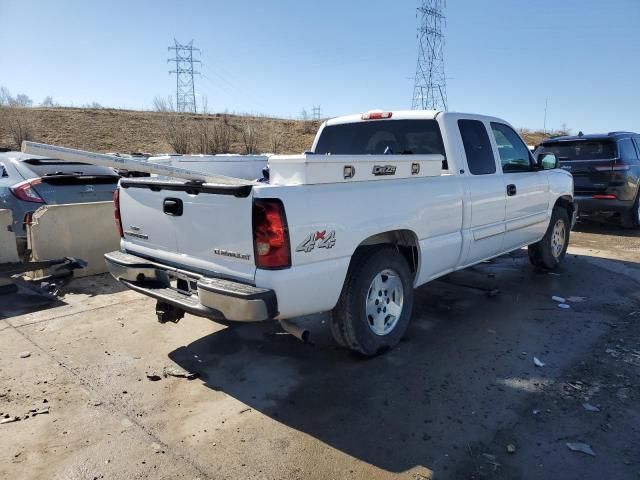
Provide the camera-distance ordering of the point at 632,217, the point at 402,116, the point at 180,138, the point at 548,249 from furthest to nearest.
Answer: the point at 180,138, the point at 632,217, the point at 548,249, the point at 402,116

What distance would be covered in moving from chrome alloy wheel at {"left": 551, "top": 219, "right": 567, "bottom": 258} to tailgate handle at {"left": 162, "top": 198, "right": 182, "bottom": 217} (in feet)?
17.5

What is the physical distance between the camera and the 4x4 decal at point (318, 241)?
3.22m

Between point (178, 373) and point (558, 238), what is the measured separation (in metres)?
5.63

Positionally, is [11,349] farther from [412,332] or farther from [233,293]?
[412,332]

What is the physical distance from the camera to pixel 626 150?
32.4 ft

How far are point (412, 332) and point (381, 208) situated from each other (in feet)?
4.89

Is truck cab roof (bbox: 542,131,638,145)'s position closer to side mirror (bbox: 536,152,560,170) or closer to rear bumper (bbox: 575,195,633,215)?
rear bumper (bbox: 575,195,633,215)

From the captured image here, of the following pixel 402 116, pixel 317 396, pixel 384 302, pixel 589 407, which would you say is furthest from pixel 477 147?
pixel 317 396

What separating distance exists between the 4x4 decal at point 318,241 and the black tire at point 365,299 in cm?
47

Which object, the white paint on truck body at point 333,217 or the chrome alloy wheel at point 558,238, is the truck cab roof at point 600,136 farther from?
the white paint on truck body at point 333,217

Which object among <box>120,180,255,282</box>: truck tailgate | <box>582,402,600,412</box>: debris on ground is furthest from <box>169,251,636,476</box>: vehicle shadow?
<box>120,180,255,282</box>: truck tailgate

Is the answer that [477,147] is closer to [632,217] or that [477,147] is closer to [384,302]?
[384,302]

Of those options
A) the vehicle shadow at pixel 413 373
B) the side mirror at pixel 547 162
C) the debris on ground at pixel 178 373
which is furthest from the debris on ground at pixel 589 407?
the side mirror at pixel 547 162

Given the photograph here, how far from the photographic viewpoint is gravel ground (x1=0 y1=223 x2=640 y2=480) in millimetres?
2791
